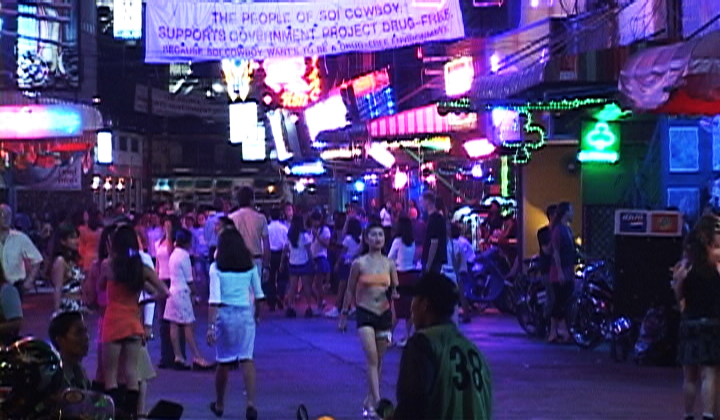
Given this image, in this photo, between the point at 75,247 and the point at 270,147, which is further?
the point at 270,147

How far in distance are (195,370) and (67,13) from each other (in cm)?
1487

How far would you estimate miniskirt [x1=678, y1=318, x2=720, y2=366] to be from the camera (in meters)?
11.6

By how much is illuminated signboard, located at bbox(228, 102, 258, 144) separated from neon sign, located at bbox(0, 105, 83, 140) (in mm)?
18391

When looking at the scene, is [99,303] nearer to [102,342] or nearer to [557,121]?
[102,342]

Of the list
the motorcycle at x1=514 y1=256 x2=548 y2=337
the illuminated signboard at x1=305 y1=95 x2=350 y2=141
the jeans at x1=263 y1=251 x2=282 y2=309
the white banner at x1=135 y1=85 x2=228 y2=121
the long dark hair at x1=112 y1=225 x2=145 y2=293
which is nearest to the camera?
the long dark hair at x1=112 y1=225 x2=145 y2=293

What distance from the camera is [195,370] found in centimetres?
1658

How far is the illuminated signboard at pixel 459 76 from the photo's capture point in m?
19.8

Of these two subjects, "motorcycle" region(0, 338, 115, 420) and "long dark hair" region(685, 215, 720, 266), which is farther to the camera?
"long dark hair" region(685, 215, 720, 266)

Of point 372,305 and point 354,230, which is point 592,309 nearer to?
point 372,305

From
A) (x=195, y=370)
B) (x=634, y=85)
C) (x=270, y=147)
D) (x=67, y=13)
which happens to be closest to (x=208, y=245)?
(x=67, y=13)

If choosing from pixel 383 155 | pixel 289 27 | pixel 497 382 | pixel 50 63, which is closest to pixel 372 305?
pixel 497 382

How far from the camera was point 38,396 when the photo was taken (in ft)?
15.1

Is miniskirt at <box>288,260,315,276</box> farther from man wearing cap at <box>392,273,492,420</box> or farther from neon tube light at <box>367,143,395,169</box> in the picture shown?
man wearing cap at <box>392,273,492,420</box>

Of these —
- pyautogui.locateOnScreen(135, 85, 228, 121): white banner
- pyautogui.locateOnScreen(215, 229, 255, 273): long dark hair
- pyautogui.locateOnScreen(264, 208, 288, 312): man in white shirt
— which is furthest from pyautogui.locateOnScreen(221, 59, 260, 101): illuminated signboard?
pyautogui.locateOnScreen(215, 229, 255, 273): long dark hair
